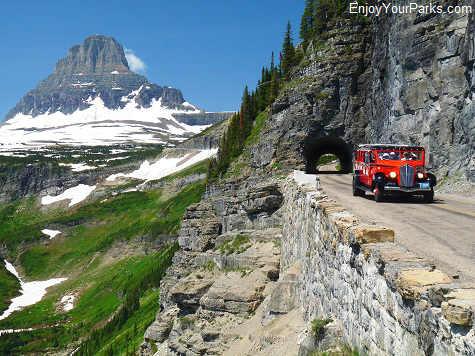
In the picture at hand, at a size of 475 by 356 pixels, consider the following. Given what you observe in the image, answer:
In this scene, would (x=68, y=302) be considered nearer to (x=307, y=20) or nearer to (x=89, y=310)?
(x=89, y=310)

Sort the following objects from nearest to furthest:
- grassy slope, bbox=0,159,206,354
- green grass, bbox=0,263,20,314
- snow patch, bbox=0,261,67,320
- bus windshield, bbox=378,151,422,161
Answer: bus windshield, bbox=378,151,422,161 < grassy slope, bbox=0,159,206,354 < snow patch, bbox=0,261,67,320 < green grass, bbox=0,263,20,314

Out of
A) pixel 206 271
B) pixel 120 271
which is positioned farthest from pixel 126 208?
pixel 206 271

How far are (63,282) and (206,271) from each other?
366 ft

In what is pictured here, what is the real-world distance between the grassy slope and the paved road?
179 ft

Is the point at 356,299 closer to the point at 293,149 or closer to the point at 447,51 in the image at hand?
the point at 447,51

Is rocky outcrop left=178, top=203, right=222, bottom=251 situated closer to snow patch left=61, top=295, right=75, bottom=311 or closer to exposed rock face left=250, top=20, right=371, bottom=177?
exposed rock face left=250, top=20, right=371, bottom=177

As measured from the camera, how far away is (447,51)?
116ft

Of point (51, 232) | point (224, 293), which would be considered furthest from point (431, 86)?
point (51, 232)

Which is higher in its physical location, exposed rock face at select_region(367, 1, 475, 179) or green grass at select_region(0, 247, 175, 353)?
exposed rock face at select_region(367, 1, 475, 179)

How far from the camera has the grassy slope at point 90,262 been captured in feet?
293

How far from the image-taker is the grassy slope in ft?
293

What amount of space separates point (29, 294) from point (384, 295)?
13799 centimetres

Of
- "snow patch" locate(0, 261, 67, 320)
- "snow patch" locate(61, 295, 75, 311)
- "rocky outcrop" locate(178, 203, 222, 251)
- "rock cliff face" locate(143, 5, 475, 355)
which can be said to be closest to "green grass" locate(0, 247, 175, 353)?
"snow patch" locate(61, 295, 75, 311)

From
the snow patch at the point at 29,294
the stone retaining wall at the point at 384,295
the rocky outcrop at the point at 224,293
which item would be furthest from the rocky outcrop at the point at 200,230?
the snow patch at the point at 29,294
